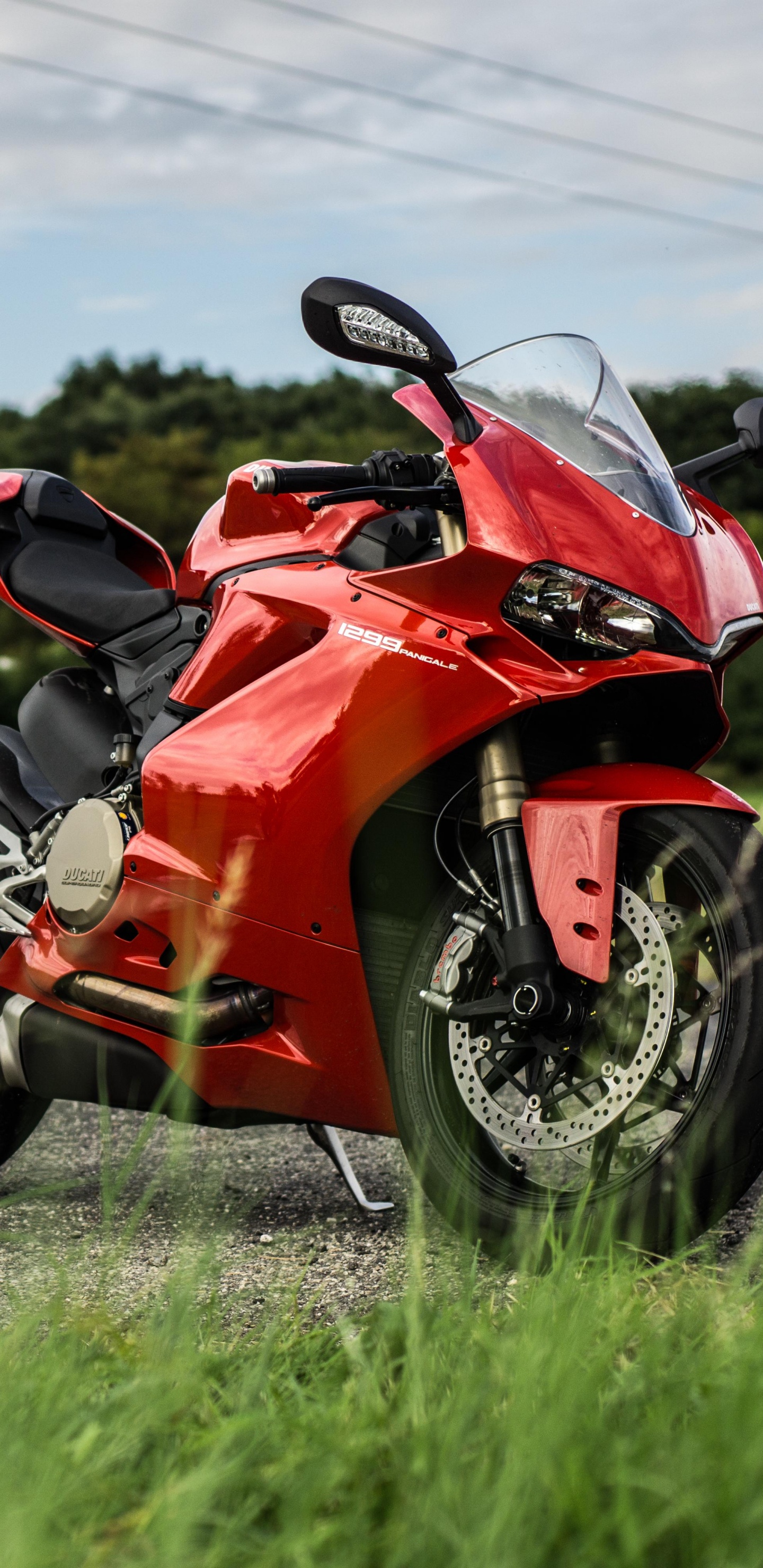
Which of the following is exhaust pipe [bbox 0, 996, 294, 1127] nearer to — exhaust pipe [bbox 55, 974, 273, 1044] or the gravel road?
exhaust pipe [bbox 55, 974, 273, 1044]

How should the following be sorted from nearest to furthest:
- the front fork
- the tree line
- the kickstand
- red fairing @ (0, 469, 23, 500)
Result: the front fork
the kickstand
red fairing @ (0, 469, 23, 500)
the tree line

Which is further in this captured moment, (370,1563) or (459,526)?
(459,526)

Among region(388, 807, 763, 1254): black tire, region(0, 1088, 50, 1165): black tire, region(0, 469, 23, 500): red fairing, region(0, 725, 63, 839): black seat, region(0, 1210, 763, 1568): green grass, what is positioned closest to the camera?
region(0, 1210, 763, 1568): green grass

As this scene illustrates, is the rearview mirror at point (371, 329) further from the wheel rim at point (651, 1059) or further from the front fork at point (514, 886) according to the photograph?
the wheel rim at point (651, 1059)

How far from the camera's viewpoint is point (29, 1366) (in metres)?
1.67

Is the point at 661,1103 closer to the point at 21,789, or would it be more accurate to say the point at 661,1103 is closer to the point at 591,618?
the point at 591,618

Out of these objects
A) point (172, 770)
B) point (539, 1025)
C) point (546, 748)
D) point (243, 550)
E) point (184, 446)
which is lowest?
point (539, 1025)

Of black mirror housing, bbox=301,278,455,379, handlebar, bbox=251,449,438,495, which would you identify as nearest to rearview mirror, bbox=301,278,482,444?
black mirror housing, bbox=301,278,455,379

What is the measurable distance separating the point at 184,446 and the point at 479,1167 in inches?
1398

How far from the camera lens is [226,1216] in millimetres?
2777

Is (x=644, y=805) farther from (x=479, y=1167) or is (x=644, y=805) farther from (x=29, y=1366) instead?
(x=29, y=1366)

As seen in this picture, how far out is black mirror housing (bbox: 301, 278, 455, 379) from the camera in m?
2.15

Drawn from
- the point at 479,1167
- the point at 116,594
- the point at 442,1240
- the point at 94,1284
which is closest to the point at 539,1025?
the point at 479,1167

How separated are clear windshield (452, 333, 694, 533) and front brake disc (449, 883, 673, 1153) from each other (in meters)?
0.63
